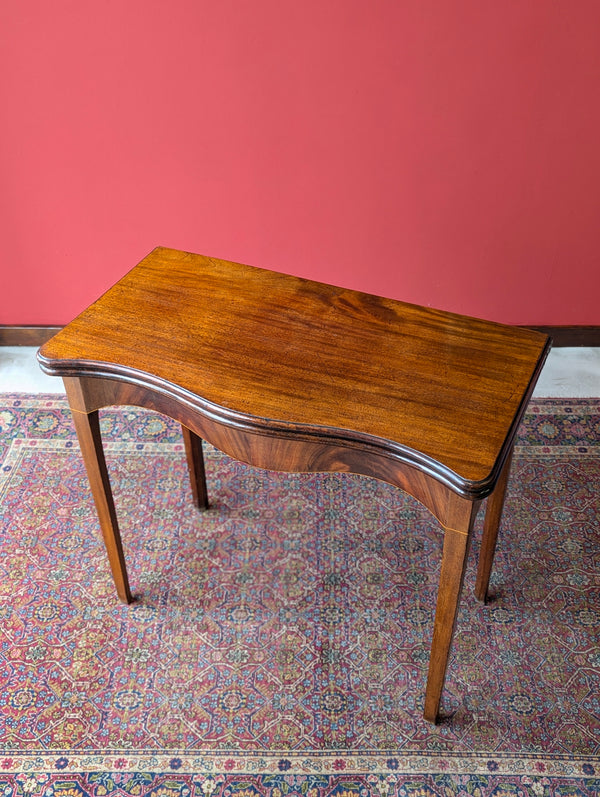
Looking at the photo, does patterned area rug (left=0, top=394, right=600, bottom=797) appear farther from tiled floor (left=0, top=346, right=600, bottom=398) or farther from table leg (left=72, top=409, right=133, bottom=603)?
tiled floor (left=0, top=346, right=600, bottom=398)

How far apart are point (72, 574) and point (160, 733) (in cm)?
63

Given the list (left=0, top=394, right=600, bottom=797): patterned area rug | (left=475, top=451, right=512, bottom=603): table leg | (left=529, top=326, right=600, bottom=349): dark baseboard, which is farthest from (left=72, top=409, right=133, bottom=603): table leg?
(left=529, top=326, right=600, bottom=349): dark baseboard

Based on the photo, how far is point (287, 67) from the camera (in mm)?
2707

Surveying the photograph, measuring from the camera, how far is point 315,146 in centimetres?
287

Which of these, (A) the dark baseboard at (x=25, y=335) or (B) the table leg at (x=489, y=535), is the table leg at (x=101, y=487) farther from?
(A) the dark baseboard at (x=25, y=335)

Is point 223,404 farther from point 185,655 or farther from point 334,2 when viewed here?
point 334,2

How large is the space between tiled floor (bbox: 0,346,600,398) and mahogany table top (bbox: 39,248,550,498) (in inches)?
51.4

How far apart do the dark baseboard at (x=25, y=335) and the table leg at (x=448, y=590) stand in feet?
7.37

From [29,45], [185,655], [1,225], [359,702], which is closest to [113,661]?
[185,655]

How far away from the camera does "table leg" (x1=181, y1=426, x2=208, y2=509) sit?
7.84ft

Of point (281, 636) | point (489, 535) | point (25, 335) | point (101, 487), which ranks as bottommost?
point (281, 636)

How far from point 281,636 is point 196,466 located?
24.1 inches

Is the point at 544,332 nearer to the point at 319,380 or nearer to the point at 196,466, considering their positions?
the point at 196,466

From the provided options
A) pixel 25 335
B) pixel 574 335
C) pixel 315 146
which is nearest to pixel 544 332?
pixel 574 335
